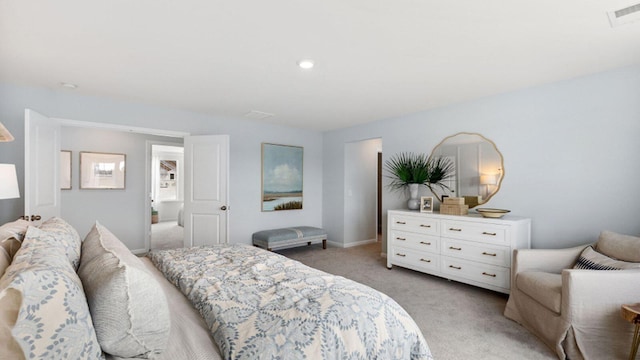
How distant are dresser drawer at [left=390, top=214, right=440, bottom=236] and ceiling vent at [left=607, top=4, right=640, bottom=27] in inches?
94.9

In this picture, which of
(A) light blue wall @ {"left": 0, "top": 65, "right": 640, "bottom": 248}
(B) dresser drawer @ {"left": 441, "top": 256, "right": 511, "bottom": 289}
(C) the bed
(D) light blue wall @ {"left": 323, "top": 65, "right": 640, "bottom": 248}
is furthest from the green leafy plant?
(C) the bed

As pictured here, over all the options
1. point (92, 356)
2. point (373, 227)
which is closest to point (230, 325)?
point (92, 356)

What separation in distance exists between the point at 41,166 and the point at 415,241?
4393mm

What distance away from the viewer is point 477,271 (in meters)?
A: 3.38

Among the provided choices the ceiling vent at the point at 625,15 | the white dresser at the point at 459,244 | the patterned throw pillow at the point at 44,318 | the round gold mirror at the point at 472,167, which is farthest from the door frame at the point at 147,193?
Answer: the ceiling vent at the point at 625,15

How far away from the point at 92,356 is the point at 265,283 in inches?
36.7

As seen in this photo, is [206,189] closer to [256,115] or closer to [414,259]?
[256,115]

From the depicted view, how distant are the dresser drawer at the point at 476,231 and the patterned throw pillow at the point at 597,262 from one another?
0.68 m

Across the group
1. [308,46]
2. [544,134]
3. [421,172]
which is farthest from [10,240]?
[544,134]

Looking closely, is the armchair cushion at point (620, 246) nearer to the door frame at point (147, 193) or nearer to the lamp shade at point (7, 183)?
the lamp shade at point (7, 183)

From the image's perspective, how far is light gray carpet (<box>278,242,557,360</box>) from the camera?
2.23 metres

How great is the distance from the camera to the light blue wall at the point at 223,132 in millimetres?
3363

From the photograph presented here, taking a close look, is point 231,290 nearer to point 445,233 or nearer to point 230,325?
point 230,325

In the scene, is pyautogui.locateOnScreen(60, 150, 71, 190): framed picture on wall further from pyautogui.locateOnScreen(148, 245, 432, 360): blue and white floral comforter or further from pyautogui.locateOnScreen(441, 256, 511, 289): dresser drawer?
pyautogui.locateOnScreen(441, 256, 511, 289): dresser drawer
